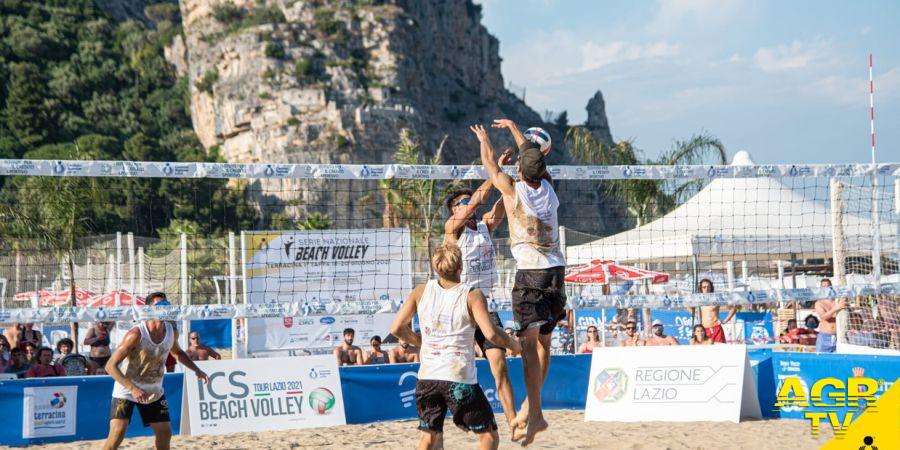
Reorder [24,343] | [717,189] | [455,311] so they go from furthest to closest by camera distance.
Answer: [717,189] < [24,343] < [455,311]

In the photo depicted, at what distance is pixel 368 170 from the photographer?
29.5 feet

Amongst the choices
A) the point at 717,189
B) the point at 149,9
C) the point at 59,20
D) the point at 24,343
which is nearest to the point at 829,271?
the point at 717,189

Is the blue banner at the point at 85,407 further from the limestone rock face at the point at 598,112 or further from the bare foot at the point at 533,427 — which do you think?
the limestone rock face at the point at 598,112

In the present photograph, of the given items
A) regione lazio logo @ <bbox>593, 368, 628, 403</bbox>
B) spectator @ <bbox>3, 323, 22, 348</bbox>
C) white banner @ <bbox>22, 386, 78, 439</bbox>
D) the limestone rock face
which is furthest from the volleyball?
the limestone rock face

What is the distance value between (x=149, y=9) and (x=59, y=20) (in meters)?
14.6

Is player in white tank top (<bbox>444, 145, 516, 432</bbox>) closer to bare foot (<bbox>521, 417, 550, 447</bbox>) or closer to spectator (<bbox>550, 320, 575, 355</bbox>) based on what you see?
bare foot (<bbox>521, 417, 550, 447</bbox>)

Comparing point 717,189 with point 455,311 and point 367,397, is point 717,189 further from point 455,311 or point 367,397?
A: point 455,311

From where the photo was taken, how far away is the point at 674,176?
952cm

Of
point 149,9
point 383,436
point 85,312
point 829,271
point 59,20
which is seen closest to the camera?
point 85,312

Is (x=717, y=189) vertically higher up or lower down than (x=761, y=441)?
higher up

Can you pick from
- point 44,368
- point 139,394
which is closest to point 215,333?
point 44,368

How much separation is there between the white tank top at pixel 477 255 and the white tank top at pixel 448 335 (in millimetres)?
1353

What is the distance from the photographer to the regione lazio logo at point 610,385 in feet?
36.1

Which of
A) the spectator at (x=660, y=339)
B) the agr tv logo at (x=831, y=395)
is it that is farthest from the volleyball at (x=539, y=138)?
the spectator at (x=660, y=339)
